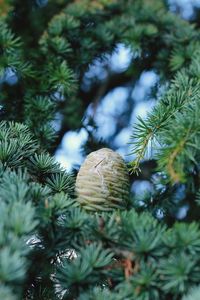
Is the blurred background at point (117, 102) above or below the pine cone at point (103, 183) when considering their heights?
above

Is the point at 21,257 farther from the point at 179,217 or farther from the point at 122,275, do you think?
the point at 179,217

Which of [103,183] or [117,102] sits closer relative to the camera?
[103,183]

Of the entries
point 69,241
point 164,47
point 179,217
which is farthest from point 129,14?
point 69,241

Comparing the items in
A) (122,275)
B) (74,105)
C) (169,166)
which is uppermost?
(74,105)

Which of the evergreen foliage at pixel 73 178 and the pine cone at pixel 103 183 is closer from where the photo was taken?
the evergreen foliage at pixel 73 178

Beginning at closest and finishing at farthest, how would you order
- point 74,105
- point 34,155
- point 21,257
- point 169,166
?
point 21,257 < point 169,166 < point 34,155 < point 74,105
